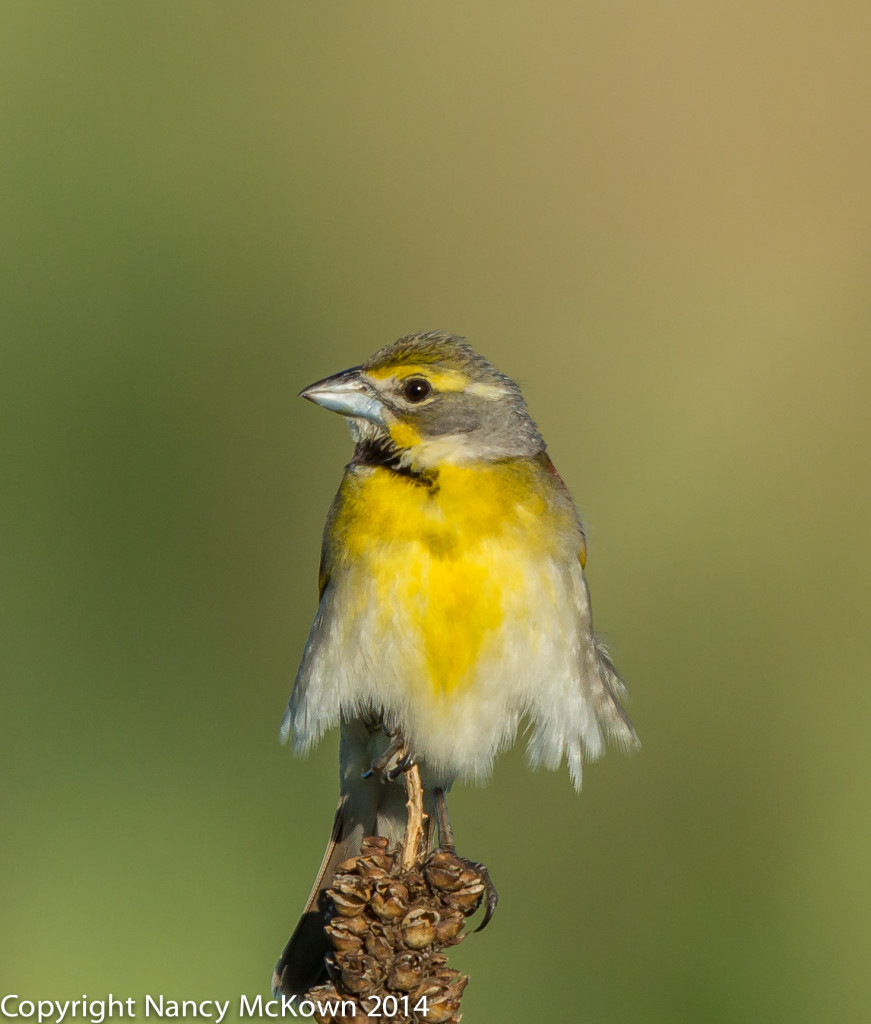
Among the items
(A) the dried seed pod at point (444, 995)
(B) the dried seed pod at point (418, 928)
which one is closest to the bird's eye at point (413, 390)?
(B) the dried seed pod at point (418, 928)

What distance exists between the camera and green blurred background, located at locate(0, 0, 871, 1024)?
4.39 m

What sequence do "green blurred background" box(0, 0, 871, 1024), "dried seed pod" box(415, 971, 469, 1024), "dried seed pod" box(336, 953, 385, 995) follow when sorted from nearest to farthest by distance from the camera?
"dried seed pod" box(415, 971, 469, 1024) < "dried seed pod" box(336, 953, 385, 995) < "green blurred background" box(0, 0, 871, 1024)

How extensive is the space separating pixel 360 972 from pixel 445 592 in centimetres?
100

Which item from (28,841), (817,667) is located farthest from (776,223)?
(28,841)

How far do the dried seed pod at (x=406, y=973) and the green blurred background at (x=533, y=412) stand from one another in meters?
1.23

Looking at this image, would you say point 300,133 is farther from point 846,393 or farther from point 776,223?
point 846,393

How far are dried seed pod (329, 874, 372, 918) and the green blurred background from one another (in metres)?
1.16

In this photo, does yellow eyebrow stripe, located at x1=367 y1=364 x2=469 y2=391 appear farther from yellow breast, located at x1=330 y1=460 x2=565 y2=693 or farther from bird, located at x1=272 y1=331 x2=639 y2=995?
yellow breast, located at x1=330 y1=460 x2=565 y2=693

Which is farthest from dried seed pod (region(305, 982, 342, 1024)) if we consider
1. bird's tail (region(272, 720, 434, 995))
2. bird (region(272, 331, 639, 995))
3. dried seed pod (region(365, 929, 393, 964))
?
bird's tail (region(272, 720, 434, 995))

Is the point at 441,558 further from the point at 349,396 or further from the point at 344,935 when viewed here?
the point at 344,935

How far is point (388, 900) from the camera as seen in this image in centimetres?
286

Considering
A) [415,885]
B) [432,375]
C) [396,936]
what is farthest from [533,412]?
[396,936]

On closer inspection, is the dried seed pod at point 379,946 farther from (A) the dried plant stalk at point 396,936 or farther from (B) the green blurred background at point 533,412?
(B) the green blurred background at point 533,412

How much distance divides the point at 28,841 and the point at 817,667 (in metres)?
2.80
